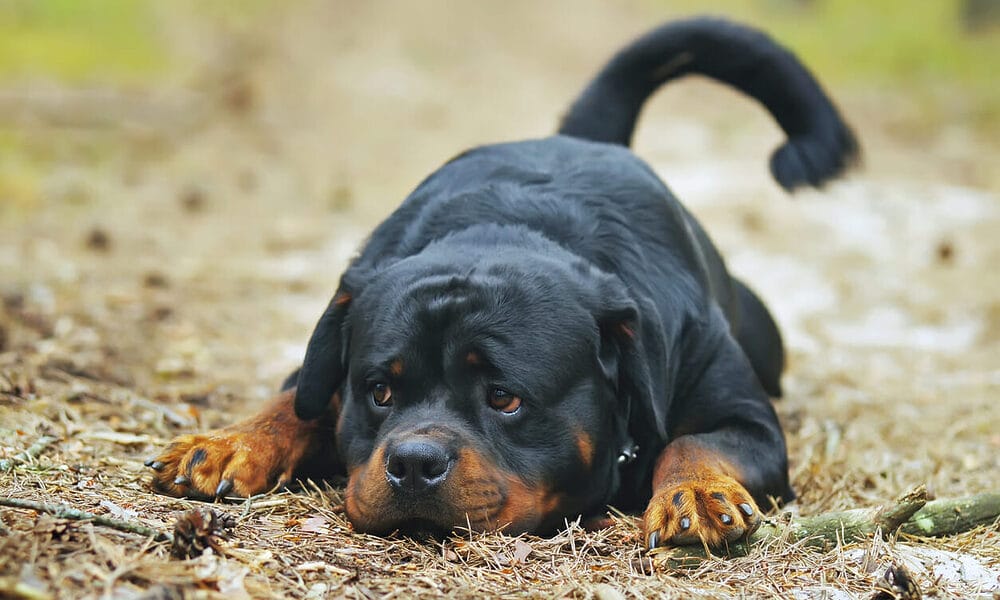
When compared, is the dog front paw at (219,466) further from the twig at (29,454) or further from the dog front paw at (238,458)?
the twig at (29,454)

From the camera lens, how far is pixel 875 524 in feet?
9.71

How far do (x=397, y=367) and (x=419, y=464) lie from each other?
377 mm

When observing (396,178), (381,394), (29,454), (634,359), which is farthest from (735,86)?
(396,178)

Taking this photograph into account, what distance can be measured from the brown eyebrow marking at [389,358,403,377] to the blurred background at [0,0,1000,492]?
137 centimetres

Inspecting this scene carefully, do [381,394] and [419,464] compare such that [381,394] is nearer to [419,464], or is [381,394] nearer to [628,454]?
[419,464]

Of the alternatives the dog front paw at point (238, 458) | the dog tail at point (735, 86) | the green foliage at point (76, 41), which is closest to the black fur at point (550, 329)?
the dog front paw at point (238, 458)

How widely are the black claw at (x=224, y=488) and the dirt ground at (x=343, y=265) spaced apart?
0.11 m

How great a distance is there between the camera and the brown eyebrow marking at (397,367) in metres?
2.99

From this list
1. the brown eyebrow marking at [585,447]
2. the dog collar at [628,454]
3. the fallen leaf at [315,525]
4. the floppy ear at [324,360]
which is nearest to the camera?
the fallen leaf at [315,525]

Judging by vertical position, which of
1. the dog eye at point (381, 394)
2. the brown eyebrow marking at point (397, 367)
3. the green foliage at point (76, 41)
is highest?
the green foliage at point (76, 41)

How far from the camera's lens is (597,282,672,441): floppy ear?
3.10 m

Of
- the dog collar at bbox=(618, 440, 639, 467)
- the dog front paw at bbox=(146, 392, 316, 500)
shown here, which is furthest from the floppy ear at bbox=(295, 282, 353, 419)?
the dog collar at bbox=(618, 440, 639, 467)

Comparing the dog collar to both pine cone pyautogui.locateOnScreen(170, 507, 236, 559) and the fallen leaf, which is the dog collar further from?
pine cone pyautogui.locateOnScreen(170, 507, 236, 559)

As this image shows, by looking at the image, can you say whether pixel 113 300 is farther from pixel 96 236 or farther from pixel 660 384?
pixel 660 384
